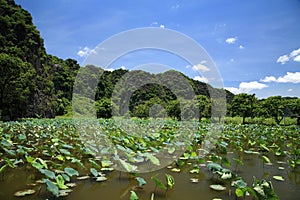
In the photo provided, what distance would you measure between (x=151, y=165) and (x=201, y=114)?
29653 mm

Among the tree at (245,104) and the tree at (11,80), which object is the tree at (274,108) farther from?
the tree at (11,80)

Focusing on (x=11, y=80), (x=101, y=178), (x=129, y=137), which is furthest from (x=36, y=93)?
(x=101, y=178)

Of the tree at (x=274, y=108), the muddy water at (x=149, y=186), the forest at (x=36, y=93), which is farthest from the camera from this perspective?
the tree at (x=274, y=108)

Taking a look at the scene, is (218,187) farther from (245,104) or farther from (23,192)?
(245,104)

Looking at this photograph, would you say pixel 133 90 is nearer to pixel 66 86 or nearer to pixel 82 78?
pixel 82 78

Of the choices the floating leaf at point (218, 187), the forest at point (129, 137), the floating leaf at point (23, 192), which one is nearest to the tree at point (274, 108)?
the forest at point (129, 137)

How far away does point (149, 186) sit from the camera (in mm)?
3006

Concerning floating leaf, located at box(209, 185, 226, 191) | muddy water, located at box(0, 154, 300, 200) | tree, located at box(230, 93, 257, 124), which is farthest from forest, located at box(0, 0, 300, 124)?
floating leaf, located at box(209, 185, 226, 191)

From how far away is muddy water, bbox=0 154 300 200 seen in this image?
8.82ft

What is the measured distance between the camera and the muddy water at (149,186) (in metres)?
2.69

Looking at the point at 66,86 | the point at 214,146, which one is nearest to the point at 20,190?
the point at 214,146

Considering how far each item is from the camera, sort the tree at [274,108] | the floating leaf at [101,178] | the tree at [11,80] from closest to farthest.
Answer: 1. the floating leaf at [101,178]
2. the tree at [11,80]
3. the tree at [274,108]

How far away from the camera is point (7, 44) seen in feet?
72.2

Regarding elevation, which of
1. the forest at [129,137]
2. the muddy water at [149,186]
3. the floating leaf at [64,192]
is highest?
the forest at [129,137]
